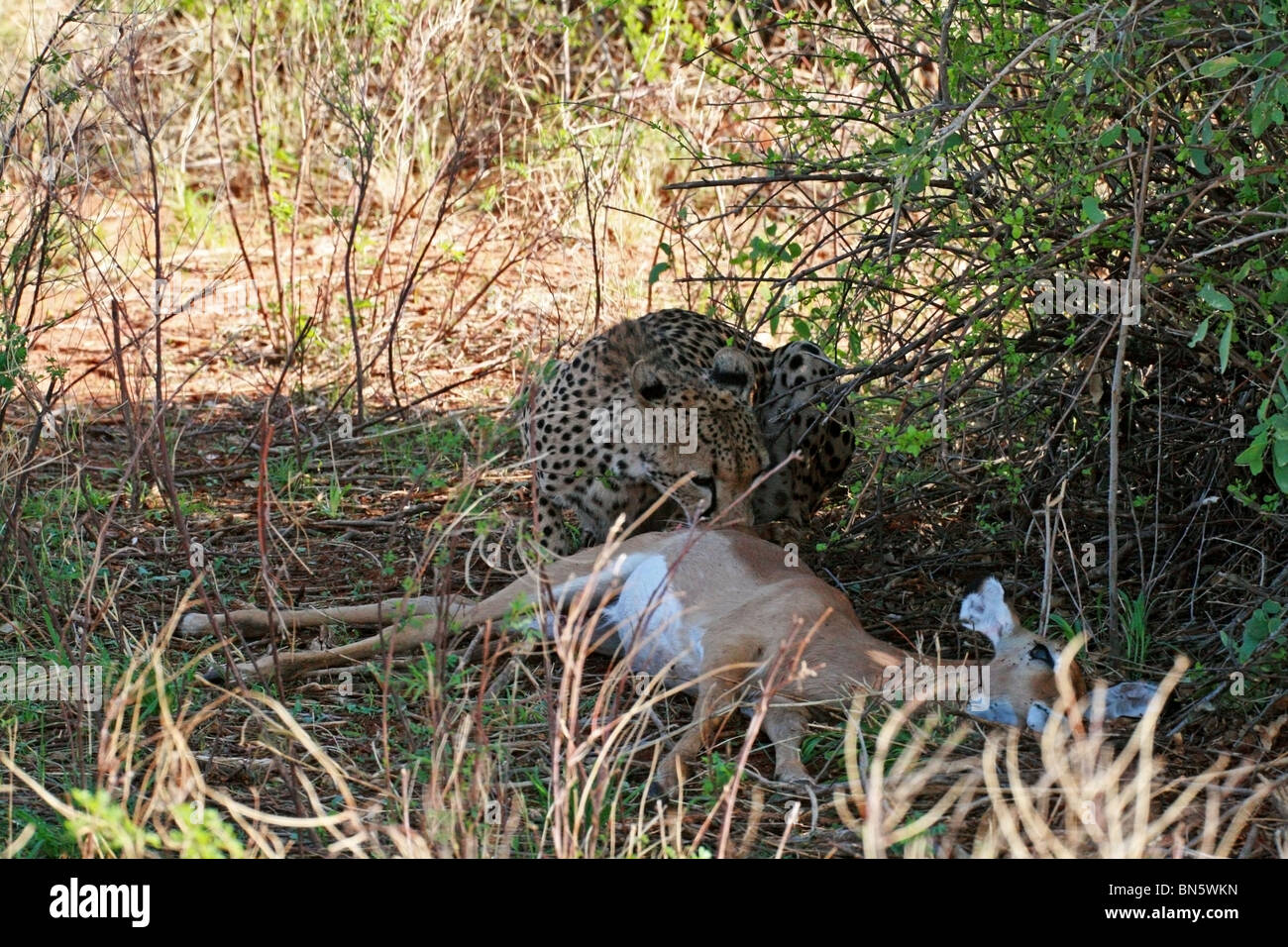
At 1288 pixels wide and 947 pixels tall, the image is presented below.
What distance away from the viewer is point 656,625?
4.49 metres

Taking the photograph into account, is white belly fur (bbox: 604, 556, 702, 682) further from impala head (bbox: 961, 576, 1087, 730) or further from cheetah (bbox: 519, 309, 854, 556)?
impala head (bbox: 961, 576, 1087, 730)

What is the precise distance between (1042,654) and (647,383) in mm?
1803

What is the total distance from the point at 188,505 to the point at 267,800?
7.79 feet

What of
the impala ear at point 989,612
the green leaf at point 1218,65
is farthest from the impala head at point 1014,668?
the green leaf at point 1218,65

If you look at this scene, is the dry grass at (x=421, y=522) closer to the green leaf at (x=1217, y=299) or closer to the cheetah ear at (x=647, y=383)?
the cheetah ear at (x=647, y=383)

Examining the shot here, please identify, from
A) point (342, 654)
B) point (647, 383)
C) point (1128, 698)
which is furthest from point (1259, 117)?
point (342, 654)

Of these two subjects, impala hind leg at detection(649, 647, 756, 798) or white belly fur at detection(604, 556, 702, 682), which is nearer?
impala hind leg at detection(649, 647, 756, 798)

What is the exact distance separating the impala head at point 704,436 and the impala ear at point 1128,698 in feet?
5.44

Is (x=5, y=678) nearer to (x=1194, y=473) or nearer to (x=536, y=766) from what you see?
(x=536, y=766)

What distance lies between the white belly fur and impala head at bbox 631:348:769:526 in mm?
467

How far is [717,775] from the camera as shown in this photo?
11.2ft

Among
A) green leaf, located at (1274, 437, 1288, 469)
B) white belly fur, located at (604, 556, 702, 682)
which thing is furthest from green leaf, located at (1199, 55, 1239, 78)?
white belly fur, located at (604, 556, 702, 682)

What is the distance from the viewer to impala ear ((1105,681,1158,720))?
11.6ft

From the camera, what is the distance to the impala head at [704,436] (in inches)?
196
